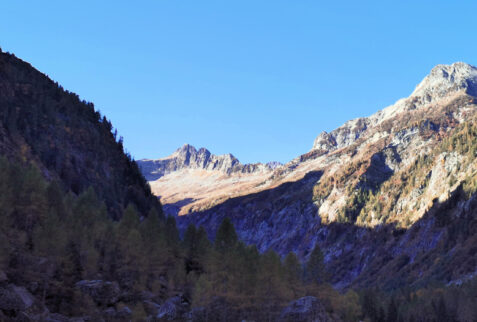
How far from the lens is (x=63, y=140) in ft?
504

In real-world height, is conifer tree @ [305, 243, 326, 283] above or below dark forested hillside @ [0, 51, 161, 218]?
below

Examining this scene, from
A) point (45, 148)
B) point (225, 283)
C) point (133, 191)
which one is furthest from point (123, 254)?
point (133, 191)

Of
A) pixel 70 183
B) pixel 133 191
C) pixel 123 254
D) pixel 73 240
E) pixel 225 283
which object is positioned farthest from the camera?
pixel 133 191

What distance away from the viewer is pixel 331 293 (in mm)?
119625

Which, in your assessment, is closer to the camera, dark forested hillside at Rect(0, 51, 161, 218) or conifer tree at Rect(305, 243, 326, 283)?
conifer tree at Rect(305, 243, 326, 283)

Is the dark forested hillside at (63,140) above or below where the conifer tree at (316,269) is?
above

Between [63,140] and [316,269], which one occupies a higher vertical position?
[63,140]

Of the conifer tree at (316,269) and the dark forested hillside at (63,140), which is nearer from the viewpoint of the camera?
the conifer tree at (316,269)

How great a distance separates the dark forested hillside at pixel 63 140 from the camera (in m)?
133

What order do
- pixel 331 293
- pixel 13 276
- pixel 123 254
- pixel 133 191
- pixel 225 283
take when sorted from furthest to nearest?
pixel 133 191
pixel 331 293
pixel 225 283
pixel 123 254
pixel 13 276

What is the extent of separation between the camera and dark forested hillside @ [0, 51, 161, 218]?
437 ft

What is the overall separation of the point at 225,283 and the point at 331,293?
38846mm

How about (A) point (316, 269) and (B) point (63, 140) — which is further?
(B) point (63, 140)

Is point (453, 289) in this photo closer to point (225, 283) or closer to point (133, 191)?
point (225, 283)
